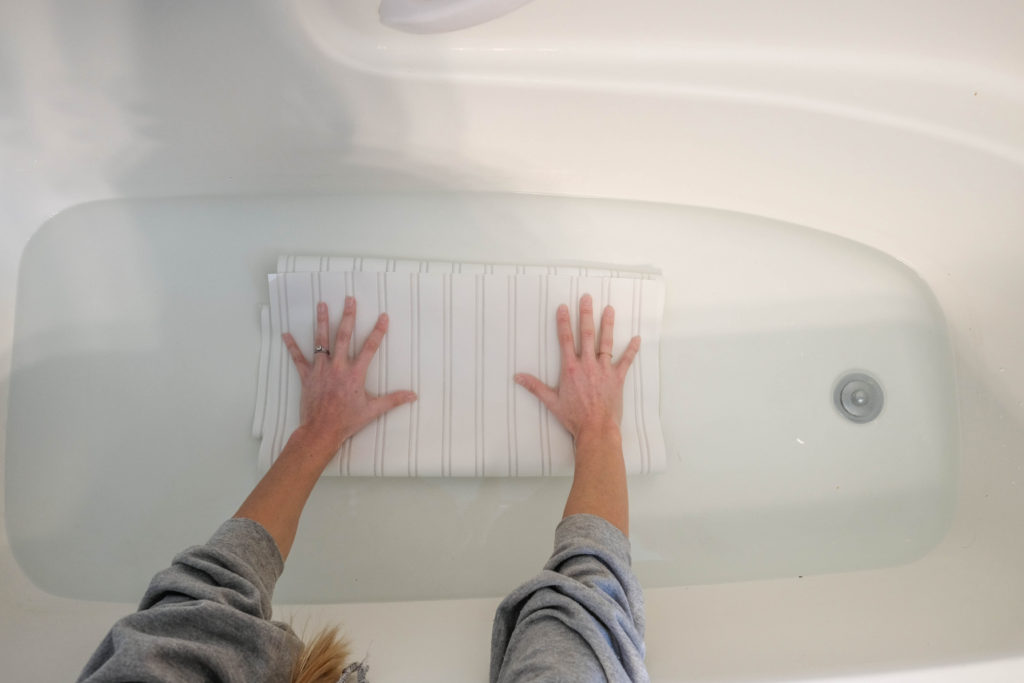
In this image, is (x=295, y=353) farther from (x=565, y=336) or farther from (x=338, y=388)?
(x=565, y=336)

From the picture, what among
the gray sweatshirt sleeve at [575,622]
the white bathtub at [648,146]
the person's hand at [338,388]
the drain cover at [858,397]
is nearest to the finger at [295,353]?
the person's hand at [338,388]

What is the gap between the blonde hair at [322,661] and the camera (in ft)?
2.19

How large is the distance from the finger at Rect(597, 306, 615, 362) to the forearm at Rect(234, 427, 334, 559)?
44cm

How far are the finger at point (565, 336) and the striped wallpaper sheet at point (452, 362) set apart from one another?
16 mm

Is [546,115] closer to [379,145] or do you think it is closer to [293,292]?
[379,145]

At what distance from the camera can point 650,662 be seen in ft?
2.56

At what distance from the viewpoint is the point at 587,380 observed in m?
1.02

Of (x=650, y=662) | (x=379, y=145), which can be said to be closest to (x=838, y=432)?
(x=650, y=662)

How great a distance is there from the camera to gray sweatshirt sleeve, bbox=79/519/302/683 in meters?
0.53

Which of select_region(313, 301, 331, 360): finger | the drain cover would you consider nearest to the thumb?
select_region(313, 301, 331, 360): finger

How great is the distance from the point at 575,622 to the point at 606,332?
526mm

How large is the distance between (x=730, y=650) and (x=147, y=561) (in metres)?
0.86

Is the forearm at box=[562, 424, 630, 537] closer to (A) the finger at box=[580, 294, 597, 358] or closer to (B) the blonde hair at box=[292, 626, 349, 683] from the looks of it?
(A) the finger at box=[580, 294, 597, 358]

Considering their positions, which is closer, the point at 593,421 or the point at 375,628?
the point at 375,628
